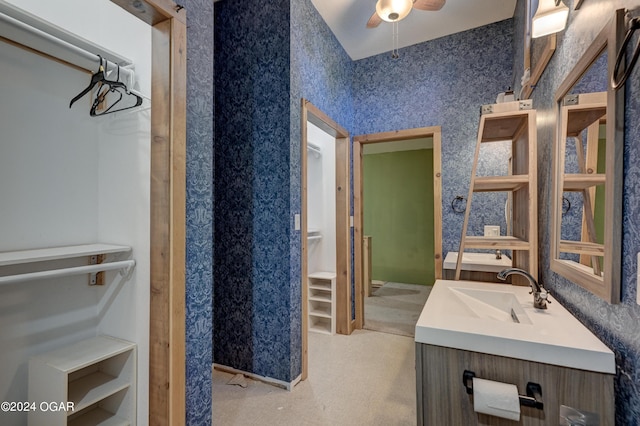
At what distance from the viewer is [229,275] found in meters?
2.37

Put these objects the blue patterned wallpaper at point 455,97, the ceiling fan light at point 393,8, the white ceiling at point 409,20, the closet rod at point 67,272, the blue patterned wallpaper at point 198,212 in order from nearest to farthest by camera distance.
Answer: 1. the closet rod at point 67,272
2. the blue patterned wallpaper at point 198,212
3. the ceiling fan light at point 393,8
4. the white ceiling at point 409,20
5. the blue patterned wallpaper at point 455,97

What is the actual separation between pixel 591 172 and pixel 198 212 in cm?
158

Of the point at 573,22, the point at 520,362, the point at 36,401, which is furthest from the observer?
the point at 36,401

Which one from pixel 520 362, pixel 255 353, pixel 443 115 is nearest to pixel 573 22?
pixel 520 362

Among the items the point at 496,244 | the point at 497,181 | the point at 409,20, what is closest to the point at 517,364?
the point at 496,244

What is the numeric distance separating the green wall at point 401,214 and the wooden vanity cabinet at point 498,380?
181 inches

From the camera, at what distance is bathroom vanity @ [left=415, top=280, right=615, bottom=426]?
832 mm

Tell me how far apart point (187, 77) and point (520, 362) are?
1.73 m

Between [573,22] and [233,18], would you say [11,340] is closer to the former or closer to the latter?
[233,18]

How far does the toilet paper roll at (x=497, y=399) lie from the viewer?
34.5 inches

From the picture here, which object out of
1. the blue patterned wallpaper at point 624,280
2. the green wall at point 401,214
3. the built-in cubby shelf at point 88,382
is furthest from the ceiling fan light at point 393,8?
the green wall at point 401,214

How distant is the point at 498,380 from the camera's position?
0.93 meters

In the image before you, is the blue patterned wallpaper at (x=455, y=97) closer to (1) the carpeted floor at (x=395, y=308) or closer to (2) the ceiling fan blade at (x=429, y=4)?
(2) the ceiling fan blade at (x=429, y=4)

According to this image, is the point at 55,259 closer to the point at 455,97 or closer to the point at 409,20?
the point at 409,20
